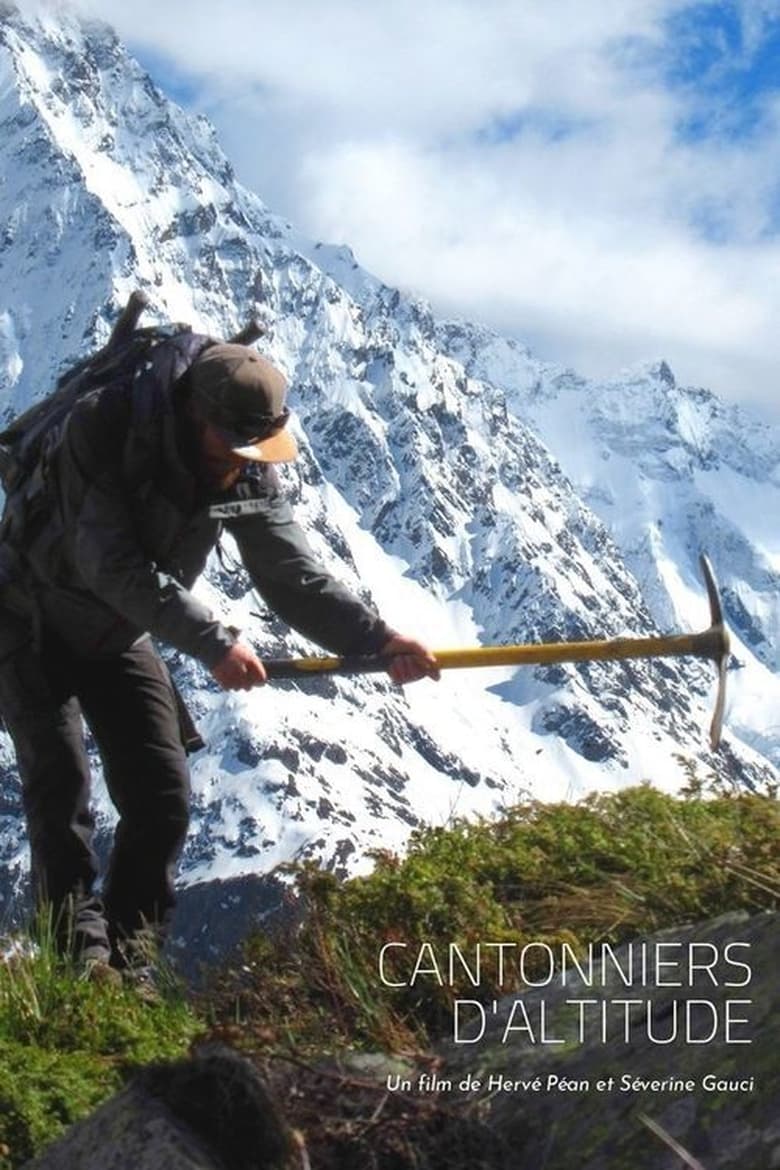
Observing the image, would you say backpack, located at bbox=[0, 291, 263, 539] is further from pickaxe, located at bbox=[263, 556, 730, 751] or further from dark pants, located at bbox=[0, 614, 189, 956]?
pickaxe, located at bbox=[263, 556, 730, 751]

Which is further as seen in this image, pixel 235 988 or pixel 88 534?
pixel 88 534

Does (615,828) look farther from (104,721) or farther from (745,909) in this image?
(104,721)

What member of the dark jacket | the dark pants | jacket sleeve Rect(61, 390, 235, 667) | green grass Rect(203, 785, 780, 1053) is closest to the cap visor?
the dark jacket

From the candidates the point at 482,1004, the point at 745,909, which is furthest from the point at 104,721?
the point at 745,909

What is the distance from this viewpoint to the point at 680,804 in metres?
6.48

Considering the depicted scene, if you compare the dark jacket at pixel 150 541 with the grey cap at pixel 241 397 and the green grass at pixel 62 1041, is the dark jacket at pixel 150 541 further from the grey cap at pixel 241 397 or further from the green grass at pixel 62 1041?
the green grass at pixel 62 1041

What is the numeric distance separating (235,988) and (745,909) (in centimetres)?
147

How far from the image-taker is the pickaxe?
5.94 m

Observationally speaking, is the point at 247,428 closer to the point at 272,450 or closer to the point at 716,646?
the point at 272,450

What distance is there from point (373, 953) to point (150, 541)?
6.32 feet

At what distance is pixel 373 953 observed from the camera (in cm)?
506

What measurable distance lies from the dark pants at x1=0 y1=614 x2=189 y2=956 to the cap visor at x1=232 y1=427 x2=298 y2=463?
3.30 ft

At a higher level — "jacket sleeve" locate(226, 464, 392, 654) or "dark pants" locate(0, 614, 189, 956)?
"jacket sleeve" locate(226, 464, 392, 654)

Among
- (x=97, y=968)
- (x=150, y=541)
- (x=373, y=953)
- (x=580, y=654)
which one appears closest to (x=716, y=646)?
(x=580, y=654)
